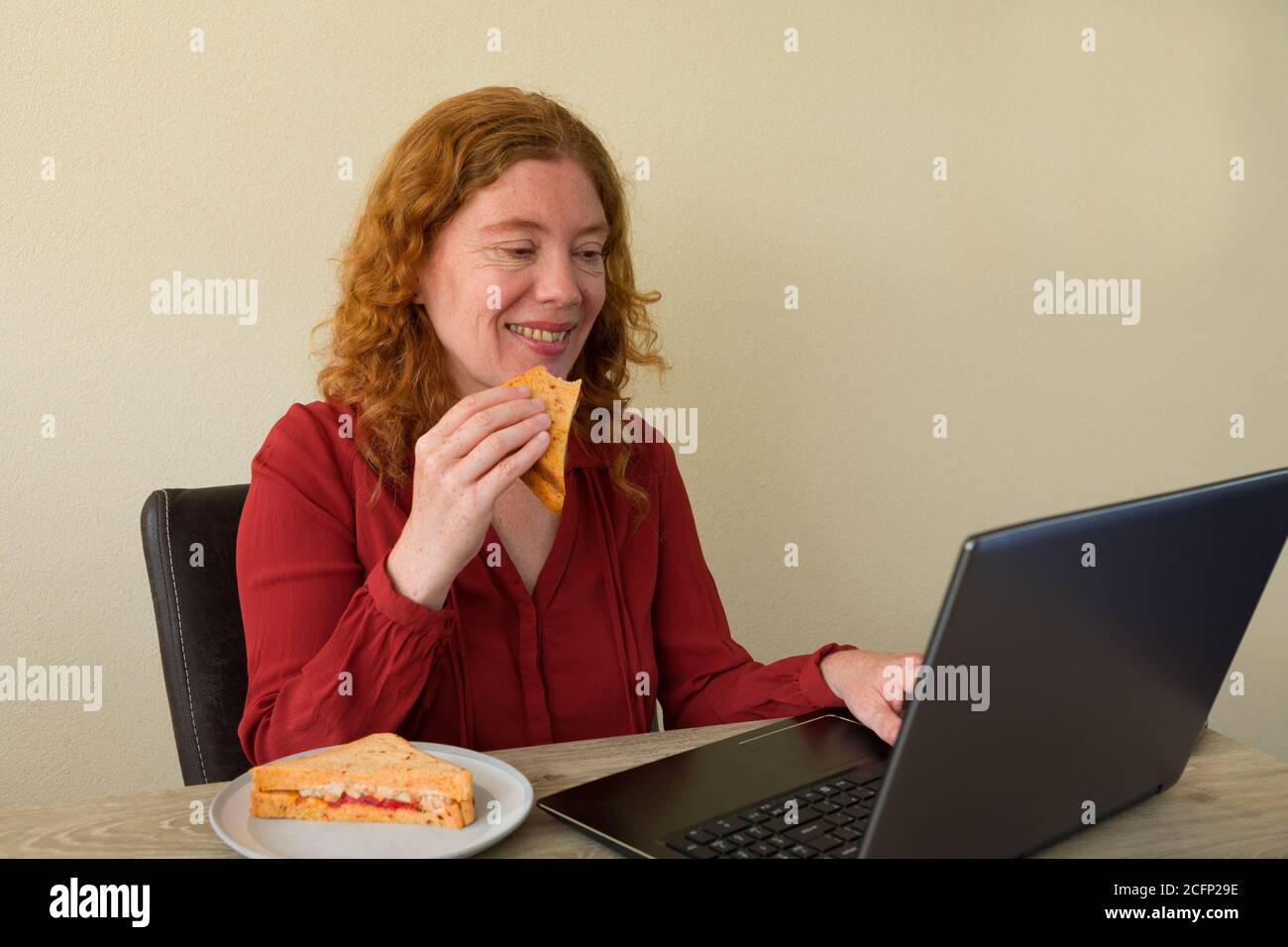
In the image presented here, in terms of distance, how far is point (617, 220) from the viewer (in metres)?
1.87

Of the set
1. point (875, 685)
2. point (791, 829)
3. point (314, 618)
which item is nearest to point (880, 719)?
point (875, 685)

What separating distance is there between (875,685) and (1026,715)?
20.2 inches

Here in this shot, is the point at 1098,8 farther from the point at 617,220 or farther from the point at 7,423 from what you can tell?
the point at 7,423

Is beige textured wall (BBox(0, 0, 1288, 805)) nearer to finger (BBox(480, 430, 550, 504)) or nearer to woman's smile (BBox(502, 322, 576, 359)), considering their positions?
woman's smile (BBox(502, 322, 576, 359))

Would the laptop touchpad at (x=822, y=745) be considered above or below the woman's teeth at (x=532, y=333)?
below

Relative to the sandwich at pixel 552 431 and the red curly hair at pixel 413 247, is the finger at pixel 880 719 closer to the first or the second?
the sandwich at pixel 552 431

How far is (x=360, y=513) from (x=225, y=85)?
991 millimetres

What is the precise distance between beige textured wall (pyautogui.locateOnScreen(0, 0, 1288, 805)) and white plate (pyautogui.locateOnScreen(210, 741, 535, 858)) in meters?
1.20

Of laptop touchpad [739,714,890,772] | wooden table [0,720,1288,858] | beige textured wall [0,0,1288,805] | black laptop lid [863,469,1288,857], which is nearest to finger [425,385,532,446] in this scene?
wooden table [0,720,1288,858]

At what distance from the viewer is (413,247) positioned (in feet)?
5.43

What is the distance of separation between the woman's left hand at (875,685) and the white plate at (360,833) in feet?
1.49

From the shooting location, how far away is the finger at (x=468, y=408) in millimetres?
1337

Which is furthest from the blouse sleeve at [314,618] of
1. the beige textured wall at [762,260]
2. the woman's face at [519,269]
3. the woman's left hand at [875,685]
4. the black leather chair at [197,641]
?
the beige textured wall at [762,260]

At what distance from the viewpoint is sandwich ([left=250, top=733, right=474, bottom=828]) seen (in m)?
1.02
